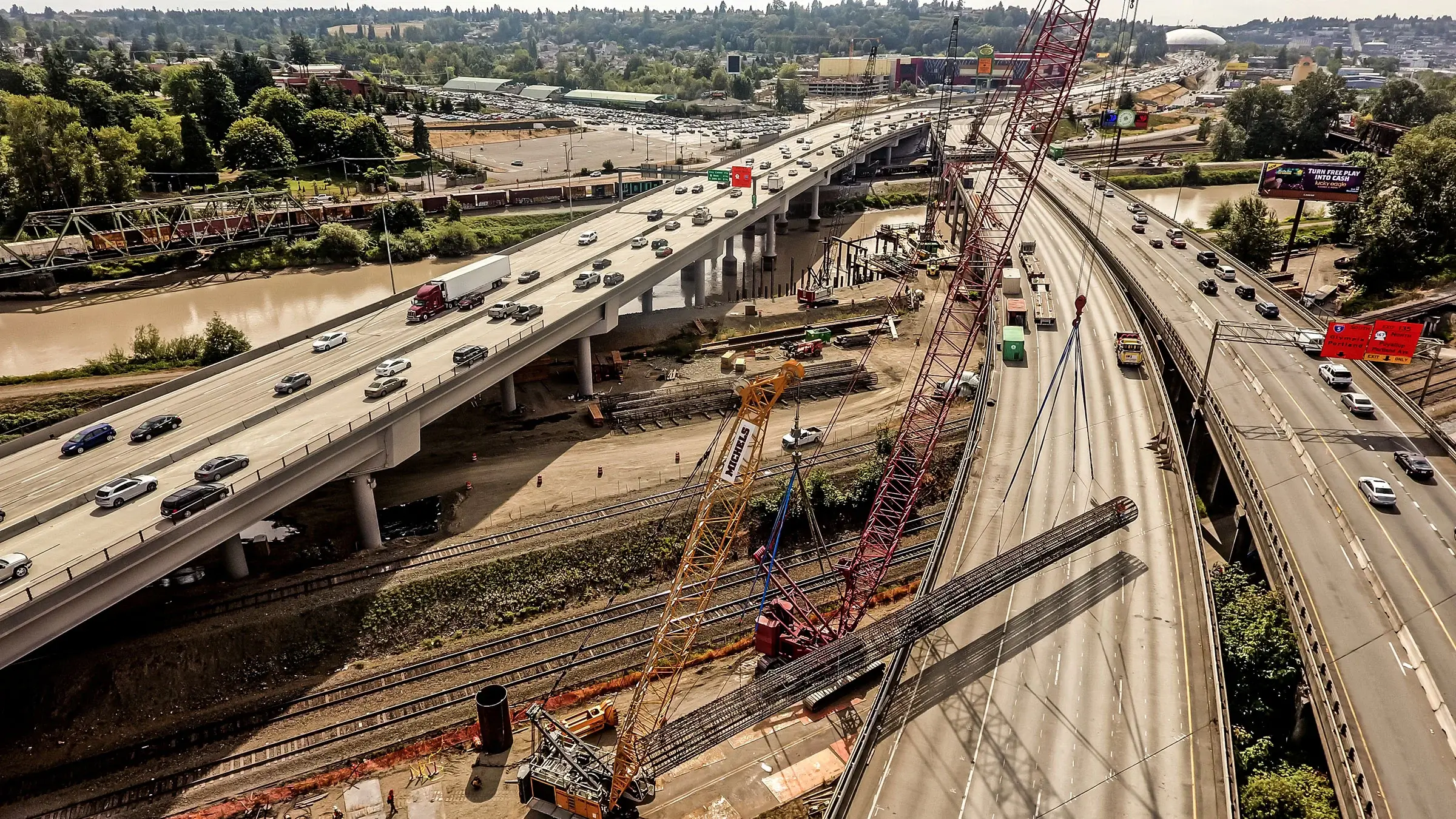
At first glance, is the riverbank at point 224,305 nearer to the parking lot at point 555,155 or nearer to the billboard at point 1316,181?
the parking lot at point 555,155

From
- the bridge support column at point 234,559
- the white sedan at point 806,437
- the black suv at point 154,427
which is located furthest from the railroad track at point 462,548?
the black suv at point 154,427

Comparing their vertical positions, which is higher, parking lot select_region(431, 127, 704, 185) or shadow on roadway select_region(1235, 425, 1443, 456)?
parking lot select_region(431, 127, 704, 185)

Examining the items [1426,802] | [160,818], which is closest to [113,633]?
[160,818]

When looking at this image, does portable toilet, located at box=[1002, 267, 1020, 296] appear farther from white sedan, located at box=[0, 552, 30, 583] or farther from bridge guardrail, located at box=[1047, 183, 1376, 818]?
white sedan, located at box=[0, 552, 30, 583]

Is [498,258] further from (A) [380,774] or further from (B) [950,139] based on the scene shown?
(B) [950,139]

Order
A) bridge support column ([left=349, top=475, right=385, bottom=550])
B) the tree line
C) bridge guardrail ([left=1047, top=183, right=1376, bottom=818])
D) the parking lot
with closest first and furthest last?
1. bridge guardrail ([left=1047, top=183, right=1376, bottom=818])
2. bridge support column ([left=349, top=475, right=385, bottom=550])
3. the tree line
4. the parking lot

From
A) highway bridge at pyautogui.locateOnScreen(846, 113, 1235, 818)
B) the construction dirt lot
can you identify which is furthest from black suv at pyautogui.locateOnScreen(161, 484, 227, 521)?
highway bridge at pyautogui.locateOnScreen(846, 113, 1235, 818)
